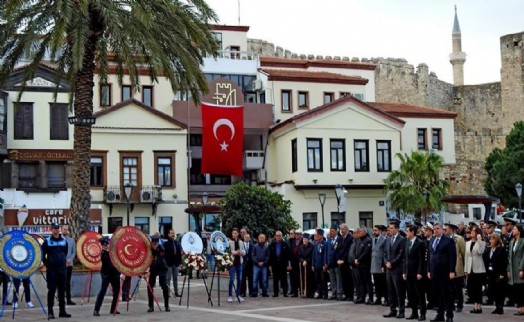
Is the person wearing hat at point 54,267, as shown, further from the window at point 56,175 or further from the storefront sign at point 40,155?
the window at point 56,175

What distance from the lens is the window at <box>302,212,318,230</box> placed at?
161 feet

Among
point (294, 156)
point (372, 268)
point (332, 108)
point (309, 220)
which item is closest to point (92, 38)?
point (372, 268)

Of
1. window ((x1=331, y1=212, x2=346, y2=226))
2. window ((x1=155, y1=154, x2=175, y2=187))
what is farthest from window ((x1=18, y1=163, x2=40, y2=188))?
window ((x1=331, y1=212, x2=346, y2=226))

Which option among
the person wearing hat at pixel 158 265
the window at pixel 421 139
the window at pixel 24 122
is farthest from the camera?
the window at pixel 421 139

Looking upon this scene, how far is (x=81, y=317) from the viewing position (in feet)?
63.3

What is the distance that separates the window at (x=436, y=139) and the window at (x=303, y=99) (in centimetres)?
Result: 847

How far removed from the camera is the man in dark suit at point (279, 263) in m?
24.7

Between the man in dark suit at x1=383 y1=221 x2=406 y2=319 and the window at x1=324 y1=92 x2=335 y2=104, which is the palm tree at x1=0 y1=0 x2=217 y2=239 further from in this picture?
the window at x1=324 y1=92 x2=335 y2=104

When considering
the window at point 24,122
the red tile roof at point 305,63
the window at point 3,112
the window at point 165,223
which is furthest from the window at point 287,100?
the window at point 3,112

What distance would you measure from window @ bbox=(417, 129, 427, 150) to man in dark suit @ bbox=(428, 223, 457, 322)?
37435 millimetres

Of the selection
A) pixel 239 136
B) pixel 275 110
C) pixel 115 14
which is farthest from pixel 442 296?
pixel 275 110

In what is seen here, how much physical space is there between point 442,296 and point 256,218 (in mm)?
17955

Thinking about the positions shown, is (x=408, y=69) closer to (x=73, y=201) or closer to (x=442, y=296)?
(x=73, y=201)

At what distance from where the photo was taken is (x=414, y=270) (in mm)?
17969
